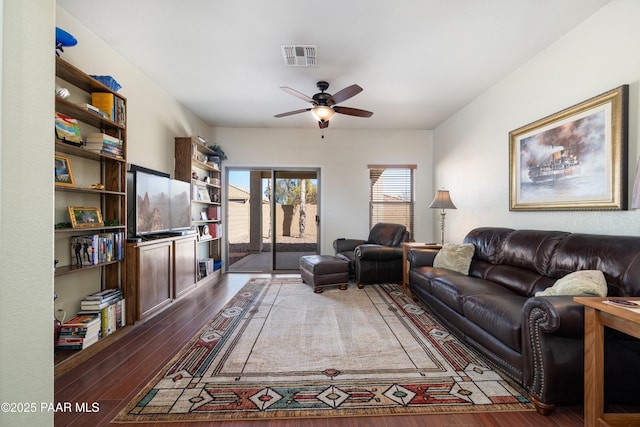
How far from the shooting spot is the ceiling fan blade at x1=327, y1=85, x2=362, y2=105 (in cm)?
299

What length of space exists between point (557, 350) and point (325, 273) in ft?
9.17

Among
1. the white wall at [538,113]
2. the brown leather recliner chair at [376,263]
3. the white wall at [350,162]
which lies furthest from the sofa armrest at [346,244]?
the white wall at [538,113]

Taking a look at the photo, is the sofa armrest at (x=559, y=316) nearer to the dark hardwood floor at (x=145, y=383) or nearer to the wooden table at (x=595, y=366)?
the wooden table at (x=595, y=366)

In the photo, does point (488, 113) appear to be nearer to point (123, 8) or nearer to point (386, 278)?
point (386, 278)

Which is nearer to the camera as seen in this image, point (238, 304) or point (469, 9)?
point (469, 9)

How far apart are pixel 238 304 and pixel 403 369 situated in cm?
219

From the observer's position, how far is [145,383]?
1889 millimetres

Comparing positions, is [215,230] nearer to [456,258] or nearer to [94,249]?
[94,249]

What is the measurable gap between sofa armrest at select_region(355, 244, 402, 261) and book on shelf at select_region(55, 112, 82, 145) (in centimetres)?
359

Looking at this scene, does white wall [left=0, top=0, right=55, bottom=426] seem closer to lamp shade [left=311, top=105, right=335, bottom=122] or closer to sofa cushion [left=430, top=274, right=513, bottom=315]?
sofa cushion [left=430, top=274, right=513, bottom=315]

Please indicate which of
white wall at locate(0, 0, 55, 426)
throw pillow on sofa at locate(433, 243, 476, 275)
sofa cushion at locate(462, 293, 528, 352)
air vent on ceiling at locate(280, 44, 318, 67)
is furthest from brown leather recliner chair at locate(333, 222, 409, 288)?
white wall at locate(0, 0, 55, 426)

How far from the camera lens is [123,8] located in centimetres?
229

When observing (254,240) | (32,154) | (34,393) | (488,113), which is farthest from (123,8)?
(254,240)

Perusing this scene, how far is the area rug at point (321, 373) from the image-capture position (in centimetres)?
164
